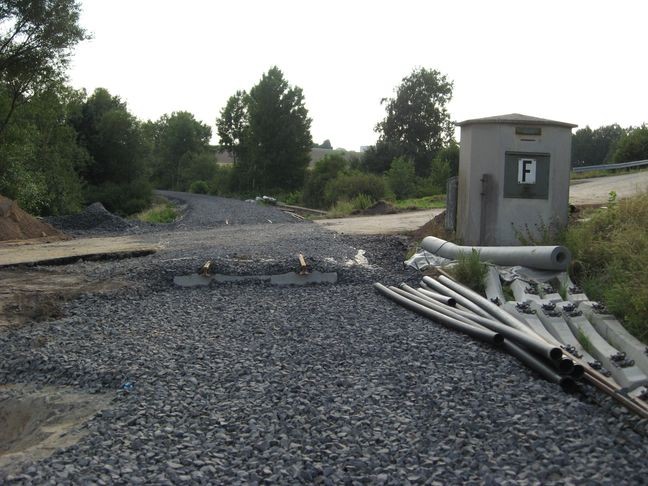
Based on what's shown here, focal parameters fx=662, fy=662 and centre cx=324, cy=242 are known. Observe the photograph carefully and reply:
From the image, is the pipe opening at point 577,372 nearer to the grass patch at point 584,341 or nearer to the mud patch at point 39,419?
the grass patch at point 584,341

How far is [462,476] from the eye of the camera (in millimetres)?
3895

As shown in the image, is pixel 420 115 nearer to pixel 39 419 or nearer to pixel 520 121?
pixel 520 121

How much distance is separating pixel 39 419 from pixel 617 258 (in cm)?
711

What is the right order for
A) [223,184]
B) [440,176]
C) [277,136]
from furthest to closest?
[223,184] < [277,136] < [440,176]

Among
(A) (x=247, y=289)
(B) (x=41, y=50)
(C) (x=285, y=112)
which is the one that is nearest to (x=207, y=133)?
(C) (x=285, y=112)

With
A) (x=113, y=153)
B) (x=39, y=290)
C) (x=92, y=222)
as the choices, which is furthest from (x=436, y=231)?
(x=113, y=153)

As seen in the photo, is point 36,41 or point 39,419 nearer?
point 39,419

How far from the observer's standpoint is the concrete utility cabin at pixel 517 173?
35.2ft

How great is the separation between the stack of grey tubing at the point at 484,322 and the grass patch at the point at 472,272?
26cm

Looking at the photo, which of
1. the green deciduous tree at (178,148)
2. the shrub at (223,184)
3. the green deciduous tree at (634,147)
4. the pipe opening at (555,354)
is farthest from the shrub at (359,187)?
the green deciduous tree at (178,148)

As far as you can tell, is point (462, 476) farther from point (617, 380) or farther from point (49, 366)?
point (49, 366)

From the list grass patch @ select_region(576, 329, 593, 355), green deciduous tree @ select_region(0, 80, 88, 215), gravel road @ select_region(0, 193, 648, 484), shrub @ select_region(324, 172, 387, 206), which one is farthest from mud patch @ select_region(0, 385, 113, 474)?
shrub @ select_region(324, 172, 387, 206)

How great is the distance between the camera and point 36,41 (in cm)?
2647

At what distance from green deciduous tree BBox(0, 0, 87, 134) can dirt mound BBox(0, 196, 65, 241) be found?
8.05 meters
